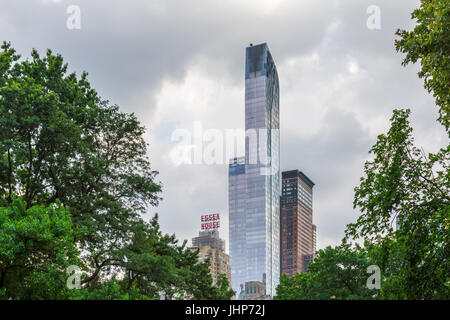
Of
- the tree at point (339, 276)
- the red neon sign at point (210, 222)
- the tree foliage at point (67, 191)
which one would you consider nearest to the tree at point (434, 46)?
the tree foliage at point (67, 191)

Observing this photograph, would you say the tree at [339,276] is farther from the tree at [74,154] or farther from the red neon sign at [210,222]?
the red neon sign at [210,222]

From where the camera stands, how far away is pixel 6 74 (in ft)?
92.1

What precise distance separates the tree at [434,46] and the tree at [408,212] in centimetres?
131

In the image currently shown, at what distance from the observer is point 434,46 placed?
15922 mm

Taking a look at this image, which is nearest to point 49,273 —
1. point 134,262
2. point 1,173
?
point 134,262

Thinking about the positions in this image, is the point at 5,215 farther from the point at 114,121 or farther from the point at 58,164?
the point at 114,121

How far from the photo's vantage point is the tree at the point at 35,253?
2108cm

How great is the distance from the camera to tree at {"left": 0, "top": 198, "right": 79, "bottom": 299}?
21.1m

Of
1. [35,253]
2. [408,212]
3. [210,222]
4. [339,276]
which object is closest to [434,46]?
[408,212]

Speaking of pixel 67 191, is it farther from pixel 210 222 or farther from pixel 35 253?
pixel 210 222

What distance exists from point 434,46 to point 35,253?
18083mm

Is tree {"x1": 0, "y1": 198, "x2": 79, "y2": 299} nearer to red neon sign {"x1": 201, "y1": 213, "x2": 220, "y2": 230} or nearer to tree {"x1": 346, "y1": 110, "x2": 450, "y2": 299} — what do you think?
tree {"x1": 346, "y1": 110, "x2": 450, "y2": 299}
